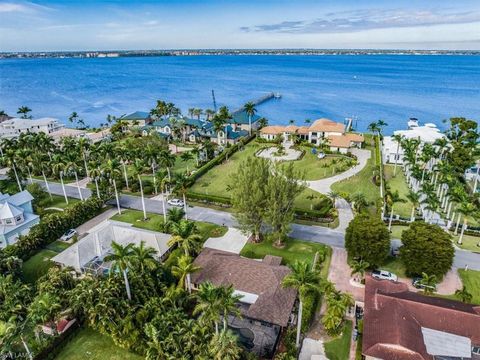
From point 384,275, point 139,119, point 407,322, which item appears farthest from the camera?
point 139,119

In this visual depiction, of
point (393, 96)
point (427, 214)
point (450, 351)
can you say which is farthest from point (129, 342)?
point (393, 96)

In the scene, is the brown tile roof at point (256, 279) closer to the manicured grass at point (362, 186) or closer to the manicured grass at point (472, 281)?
the manicured grass at point (472, 281)

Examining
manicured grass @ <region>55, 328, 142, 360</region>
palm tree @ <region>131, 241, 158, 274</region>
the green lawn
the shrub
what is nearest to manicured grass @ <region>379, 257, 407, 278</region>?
the shrub

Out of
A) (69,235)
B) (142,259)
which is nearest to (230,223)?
(142,259)

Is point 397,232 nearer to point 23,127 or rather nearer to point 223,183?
point 223,183

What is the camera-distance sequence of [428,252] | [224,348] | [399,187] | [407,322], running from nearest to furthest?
[224,348] → [407,322] → [428,252] → [399,187]

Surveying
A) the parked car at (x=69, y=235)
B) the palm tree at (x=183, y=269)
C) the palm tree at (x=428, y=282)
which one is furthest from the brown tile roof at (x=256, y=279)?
the parked car at (x=69, y=235)

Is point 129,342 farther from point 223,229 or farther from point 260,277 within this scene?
point 223,229
